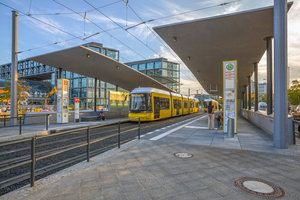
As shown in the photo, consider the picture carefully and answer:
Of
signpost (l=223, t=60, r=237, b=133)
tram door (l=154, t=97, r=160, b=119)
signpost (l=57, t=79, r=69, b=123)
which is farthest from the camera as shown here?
tram door (l=154, t=97, r=160, b=119)

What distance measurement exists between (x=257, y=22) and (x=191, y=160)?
7.98m

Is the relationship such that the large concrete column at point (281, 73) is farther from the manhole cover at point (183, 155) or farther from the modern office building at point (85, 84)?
the modern office building at point (85, 84)

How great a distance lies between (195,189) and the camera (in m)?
3.04

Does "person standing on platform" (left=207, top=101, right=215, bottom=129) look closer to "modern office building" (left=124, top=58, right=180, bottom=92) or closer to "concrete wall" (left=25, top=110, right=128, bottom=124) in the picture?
"concrete wall" (left=25, top=110, right=128, bottom=124)

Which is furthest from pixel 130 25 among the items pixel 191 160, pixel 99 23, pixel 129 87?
pixel 129 87

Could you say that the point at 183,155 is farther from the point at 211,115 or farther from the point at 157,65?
the point at 157,65

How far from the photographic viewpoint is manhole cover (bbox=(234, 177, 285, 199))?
2.88 m

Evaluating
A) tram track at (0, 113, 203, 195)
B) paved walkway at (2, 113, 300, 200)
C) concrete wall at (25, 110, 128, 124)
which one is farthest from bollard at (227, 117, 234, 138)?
concrete wall at (25, 110, 128, 124)

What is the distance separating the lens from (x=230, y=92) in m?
9.42

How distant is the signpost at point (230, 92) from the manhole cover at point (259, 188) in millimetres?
6285

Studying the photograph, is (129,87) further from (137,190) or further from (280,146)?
(137,190)

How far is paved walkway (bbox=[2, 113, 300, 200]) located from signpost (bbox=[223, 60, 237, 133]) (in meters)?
3.92

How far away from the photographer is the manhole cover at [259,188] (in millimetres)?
2880

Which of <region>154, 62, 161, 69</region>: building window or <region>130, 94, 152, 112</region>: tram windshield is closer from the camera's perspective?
<region>130, 94, 152, 112</region>: tram windshield
